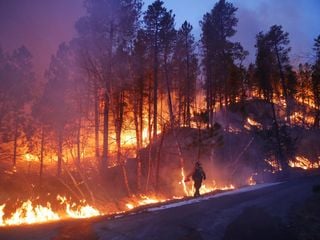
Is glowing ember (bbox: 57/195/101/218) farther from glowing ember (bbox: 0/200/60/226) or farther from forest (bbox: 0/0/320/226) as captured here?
forest (bbox: 0/0/320/226)

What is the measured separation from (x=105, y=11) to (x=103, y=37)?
192 centimetres

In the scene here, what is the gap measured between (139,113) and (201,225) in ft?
86.2

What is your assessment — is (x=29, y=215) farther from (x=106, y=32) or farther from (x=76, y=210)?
(x=106, y=32)

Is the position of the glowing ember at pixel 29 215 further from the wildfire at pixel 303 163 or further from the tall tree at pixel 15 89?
the wildfire at pixel 303 163

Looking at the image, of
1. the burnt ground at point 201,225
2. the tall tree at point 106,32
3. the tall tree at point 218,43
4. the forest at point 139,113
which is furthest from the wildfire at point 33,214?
the tall tree at point 218,43

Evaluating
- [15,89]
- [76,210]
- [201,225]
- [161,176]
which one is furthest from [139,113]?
[201,225]

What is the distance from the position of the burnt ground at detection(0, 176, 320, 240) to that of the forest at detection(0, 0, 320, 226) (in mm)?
→ 10796

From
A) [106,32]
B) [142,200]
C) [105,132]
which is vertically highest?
[106,32]

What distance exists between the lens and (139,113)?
122 ft

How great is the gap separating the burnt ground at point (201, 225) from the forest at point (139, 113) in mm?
10796

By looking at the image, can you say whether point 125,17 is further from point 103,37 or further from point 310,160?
point 310,160

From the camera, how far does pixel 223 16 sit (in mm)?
42781

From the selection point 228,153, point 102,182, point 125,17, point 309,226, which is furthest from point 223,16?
point 309,226

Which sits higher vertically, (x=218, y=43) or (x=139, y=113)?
(x=218, y=43)
